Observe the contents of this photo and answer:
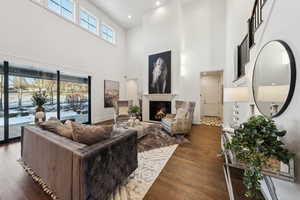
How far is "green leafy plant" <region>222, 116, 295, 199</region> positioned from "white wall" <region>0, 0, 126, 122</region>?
530 centimetres

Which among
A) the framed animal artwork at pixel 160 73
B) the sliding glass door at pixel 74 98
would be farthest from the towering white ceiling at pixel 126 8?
the sliding glass door at pixel 74 98

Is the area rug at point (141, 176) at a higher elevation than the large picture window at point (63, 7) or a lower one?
lower

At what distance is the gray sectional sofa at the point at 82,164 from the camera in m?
1.16

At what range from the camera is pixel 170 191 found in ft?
5.52

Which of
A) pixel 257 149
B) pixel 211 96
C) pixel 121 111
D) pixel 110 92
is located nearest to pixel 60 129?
pixel 257 149

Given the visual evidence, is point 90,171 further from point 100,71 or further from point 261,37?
point 100,71

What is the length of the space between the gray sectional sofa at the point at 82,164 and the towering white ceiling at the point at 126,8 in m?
6.08

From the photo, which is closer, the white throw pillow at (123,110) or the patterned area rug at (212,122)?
the white throw pillow at (123,110)

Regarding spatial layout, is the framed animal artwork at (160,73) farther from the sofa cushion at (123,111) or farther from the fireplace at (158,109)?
the sofa cushion at (123,111)

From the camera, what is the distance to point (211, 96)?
24.4 feet

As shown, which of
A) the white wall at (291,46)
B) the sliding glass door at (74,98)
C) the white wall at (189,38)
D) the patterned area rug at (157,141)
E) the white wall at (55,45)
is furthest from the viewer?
the white wall at (189,38)

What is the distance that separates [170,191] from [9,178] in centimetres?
243

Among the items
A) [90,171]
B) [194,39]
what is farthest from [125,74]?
[90,171]

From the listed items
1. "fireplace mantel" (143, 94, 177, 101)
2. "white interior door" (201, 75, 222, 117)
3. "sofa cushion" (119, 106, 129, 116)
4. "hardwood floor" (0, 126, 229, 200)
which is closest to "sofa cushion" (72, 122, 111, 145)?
"hardwood floor" (0, 126, 229, 200)
